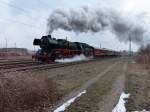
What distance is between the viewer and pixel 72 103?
12133 millimetres

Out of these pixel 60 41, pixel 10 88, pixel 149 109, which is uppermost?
pixel 60 41

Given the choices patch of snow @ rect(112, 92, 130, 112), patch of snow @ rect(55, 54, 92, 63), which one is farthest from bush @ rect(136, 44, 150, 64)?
patch of snow @ rect(112, 92, 130, 112)

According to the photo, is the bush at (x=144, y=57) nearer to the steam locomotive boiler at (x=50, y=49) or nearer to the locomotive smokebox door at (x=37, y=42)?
the steam locomotive boiler at (x=50, y=49)

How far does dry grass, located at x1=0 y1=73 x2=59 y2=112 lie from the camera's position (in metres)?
10.2

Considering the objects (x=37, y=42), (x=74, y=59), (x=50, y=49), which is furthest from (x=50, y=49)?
(x=74, y=59)

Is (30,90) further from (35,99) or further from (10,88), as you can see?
(10,88)

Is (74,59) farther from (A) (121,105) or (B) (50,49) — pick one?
(A) (121,105)

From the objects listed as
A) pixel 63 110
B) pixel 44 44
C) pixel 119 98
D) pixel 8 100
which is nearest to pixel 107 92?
pixel 119 98

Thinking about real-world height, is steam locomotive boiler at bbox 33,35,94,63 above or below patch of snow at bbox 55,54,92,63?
above

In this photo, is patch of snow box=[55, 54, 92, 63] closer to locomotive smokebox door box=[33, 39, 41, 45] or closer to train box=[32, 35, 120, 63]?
train box=[32, 35, 120, 63]

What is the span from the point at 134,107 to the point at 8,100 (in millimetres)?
4076

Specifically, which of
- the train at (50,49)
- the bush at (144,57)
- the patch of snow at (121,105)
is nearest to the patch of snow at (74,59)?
the train at (50,49)

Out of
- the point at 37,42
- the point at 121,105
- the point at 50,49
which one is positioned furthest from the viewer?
the point at 37,42

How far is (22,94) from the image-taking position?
38.0 feet
